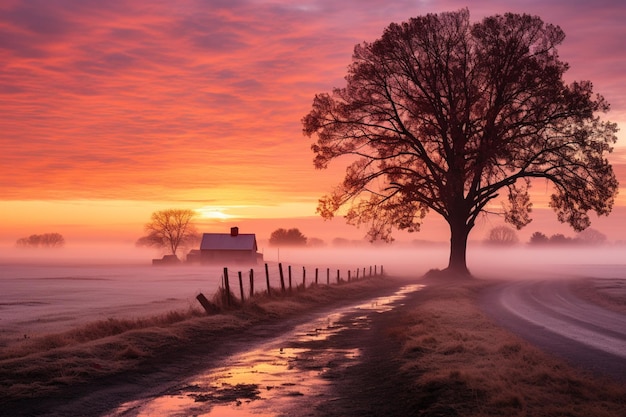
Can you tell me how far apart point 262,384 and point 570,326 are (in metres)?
12.0

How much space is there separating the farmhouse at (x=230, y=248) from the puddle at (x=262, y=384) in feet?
291

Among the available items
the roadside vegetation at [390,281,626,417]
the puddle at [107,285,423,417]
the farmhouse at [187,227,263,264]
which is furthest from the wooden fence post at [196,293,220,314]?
the farmhouse at [187,227,263,264]

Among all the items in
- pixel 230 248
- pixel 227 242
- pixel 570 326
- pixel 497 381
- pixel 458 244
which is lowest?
pixel 570 326

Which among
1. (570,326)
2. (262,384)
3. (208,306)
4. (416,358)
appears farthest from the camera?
(208,306)

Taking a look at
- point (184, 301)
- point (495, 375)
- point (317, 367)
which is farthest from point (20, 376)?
point (184, 301)

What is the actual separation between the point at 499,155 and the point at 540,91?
19.8 feet

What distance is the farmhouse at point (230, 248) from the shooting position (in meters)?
107

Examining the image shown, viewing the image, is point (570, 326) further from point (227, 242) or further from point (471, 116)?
point (227, 242)

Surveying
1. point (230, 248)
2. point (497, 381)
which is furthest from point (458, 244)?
point (230, 248)

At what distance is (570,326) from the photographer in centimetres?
1983

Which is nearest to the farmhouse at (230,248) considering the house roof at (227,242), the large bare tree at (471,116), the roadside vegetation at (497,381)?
the house roof at (227,242)

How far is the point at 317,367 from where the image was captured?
46.3 feet

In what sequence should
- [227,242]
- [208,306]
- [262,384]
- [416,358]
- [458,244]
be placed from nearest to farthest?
[262,384], [416,358], [208,306], [458,244], [227,242]

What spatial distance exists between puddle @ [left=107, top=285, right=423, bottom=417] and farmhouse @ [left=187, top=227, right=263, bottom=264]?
291ft
